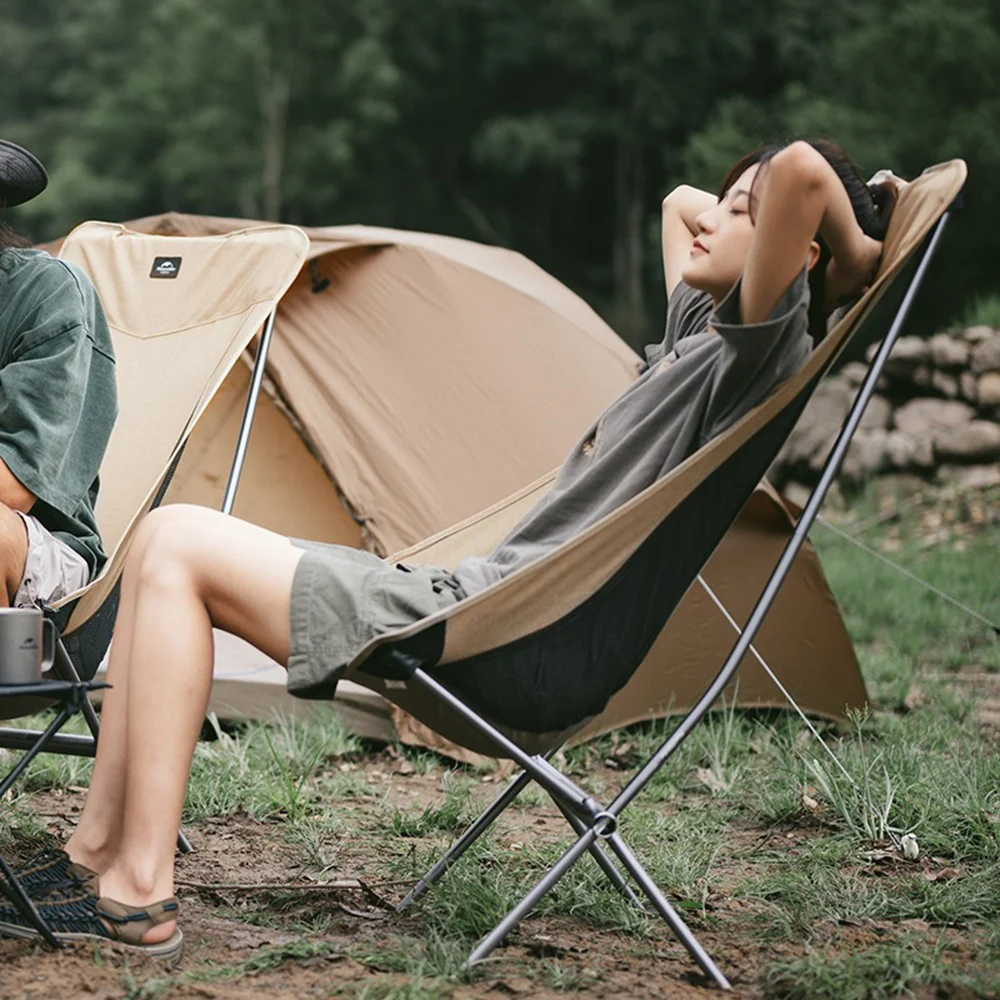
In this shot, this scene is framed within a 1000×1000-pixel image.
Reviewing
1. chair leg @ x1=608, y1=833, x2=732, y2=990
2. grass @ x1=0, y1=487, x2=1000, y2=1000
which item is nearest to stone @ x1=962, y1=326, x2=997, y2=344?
grass @ x1=0, y1=487, x2=1000, y2=1000

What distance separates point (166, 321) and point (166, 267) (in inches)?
6.4

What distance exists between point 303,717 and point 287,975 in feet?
5.61

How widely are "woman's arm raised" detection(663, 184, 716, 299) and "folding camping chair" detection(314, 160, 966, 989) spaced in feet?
1.89

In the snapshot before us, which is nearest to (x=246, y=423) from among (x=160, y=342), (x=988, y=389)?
(x=160, y=342)

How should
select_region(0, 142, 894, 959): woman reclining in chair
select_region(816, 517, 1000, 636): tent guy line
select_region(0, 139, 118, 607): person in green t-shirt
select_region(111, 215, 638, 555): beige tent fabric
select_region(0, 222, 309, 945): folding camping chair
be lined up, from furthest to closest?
select_region(111, 215, 638, 555): beige tent fabric → select_region(816, 517, 1000, 636): tent guy line → select_region(0, 222, 309, 945): folding camping chair → select_region(0, 139, 118, 607): person in green t-shirt → select_region(0, 142, 894, 959): woman reclining in chair

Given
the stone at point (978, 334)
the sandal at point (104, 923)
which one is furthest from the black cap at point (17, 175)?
the stone at point (978, 334)

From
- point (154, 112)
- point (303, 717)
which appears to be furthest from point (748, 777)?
point (154, 112)

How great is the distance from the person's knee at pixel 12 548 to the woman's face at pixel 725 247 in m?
1.10

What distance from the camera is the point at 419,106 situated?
66.7 ft

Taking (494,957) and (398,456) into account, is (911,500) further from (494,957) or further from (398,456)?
(494,957)

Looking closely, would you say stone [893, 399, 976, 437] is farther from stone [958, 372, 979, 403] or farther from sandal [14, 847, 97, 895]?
sandal [14, 847, 97, 895]

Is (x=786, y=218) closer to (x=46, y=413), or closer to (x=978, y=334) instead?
(x=46, y=413)

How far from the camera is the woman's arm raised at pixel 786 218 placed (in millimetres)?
1729

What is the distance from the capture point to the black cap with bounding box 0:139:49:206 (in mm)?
2430
